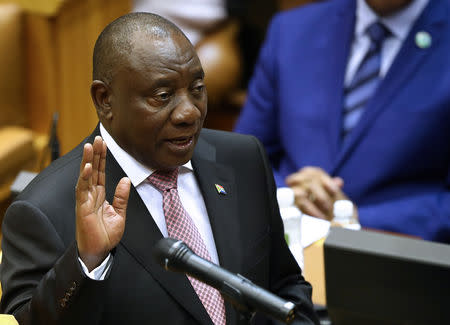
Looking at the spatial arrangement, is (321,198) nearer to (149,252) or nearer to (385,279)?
(149,252)

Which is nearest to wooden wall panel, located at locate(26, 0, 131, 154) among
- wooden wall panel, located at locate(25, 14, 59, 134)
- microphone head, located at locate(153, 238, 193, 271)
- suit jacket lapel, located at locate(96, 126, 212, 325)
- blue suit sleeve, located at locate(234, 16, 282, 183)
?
wooden wall panel, located at locate(25, 14, 59, 134)

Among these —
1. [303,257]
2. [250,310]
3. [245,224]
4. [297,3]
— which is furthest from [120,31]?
[297,3]

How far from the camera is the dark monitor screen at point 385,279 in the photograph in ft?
2.39

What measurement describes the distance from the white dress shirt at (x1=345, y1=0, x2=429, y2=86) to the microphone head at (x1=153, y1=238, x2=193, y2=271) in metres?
1.22

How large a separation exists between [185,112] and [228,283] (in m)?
0.35

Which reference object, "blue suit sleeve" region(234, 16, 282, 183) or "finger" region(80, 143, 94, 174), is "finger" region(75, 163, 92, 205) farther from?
"blue suit sleeve" region(234, 16, 282, 183)

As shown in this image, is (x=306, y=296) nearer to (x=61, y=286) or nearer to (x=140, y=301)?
(x=140, y=301)

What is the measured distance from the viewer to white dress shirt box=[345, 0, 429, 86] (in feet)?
6.12

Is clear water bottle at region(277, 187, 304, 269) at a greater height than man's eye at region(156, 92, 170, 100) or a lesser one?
lesser

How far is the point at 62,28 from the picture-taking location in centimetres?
277

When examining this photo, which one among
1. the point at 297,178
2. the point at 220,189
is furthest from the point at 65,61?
the point at 220,189

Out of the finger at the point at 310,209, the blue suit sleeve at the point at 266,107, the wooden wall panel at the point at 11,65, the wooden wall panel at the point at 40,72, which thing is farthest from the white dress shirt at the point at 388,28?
the wooden wall panel at the point at 11,65

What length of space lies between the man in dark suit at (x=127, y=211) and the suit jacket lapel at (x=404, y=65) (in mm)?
779

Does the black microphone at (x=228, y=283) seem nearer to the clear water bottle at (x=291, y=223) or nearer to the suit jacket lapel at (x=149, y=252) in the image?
the suit jacket lapel at (x=149, y=252)
